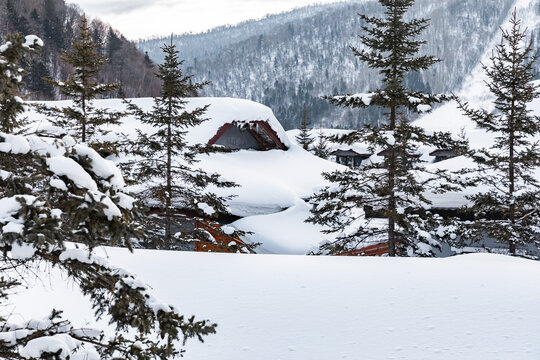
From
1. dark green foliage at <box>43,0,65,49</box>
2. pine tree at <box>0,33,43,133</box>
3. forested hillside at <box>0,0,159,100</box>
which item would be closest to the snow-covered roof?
pine tree at <box>0,33,43,133</box>

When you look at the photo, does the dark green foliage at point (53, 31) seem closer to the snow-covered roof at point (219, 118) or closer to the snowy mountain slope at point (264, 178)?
the snowy mountain slope at point (264, 178)

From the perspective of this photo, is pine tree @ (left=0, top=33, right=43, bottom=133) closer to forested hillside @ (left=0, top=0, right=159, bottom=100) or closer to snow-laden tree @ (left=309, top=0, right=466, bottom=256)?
snow-laden tree @ (left=309, top=0, right=466, bottom=256)

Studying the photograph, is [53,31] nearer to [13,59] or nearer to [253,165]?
[253,165]

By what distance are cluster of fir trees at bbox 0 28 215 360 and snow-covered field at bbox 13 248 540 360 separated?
1993mm

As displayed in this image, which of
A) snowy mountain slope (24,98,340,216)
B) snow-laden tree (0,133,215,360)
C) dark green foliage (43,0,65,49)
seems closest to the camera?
snow-laden tree (0,133,215,360)

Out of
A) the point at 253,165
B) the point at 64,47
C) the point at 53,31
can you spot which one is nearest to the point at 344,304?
the point at 253,165

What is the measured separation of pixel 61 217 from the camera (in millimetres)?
2932

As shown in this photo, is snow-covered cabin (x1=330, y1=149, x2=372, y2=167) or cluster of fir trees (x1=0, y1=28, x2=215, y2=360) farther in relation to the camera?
snow-covered cabin (x1=330, y1=149, x2=372, y2=167)

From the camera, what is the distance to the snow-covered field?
233 inches

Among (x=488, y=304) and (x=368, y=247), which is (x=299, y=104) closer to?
(x=368, y=247)

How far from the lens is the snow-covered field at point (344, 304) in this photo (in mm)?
5914

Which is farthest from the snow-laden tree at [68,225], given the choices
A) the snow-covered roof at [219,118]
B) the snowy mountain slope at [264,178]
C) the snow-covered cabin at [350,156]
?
the snow-covered cabin at [350,156]

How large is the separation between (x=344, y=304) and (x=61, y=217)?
4980 millimetres

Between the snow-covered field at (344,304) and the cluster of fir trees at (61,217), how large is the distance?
199cm
